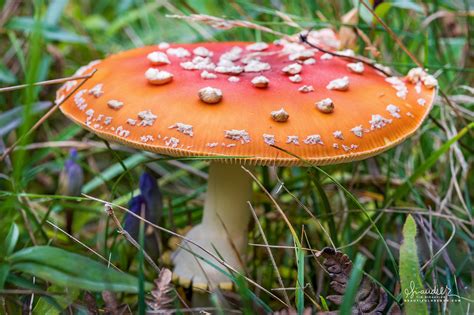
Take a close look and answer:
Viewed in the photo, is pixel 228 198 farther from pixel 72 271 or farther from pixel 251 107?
pixel 72 271

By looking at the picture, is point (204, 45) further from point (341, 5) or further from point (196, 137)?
point (341, 5)

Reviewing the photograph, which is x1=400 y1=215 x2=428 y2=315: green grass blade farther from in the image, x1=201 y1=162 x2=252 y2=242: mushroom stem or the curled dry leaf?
x1=201 y1=162 x2=252 y2=242: mushroom stem

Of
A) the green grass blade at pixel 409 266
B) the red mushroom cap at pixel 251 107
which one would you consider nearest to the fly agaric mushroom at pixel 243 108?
the red mushroom cap at pixel 251 107

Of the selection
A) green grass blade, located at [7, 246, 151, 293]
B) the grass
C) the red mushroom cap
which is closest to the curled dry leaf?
the grass

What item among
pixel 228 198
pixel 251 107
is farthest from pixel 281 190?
pixel 251 107

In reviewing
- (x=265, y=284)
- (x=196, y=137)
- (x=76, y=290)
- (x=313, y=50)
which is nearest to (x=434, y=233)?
(x=265, y=284)

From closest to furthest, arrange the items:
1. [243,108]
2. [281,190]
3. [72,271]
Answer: [72,271] < [243,108] < [281,190]

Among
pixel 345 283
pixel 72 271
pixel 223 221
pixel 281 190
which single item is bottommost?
pixel 281 190

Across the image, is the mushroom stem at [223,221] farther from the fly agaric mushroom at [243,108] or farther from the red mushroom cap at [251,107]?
the red mushroom cap at [251,107]
